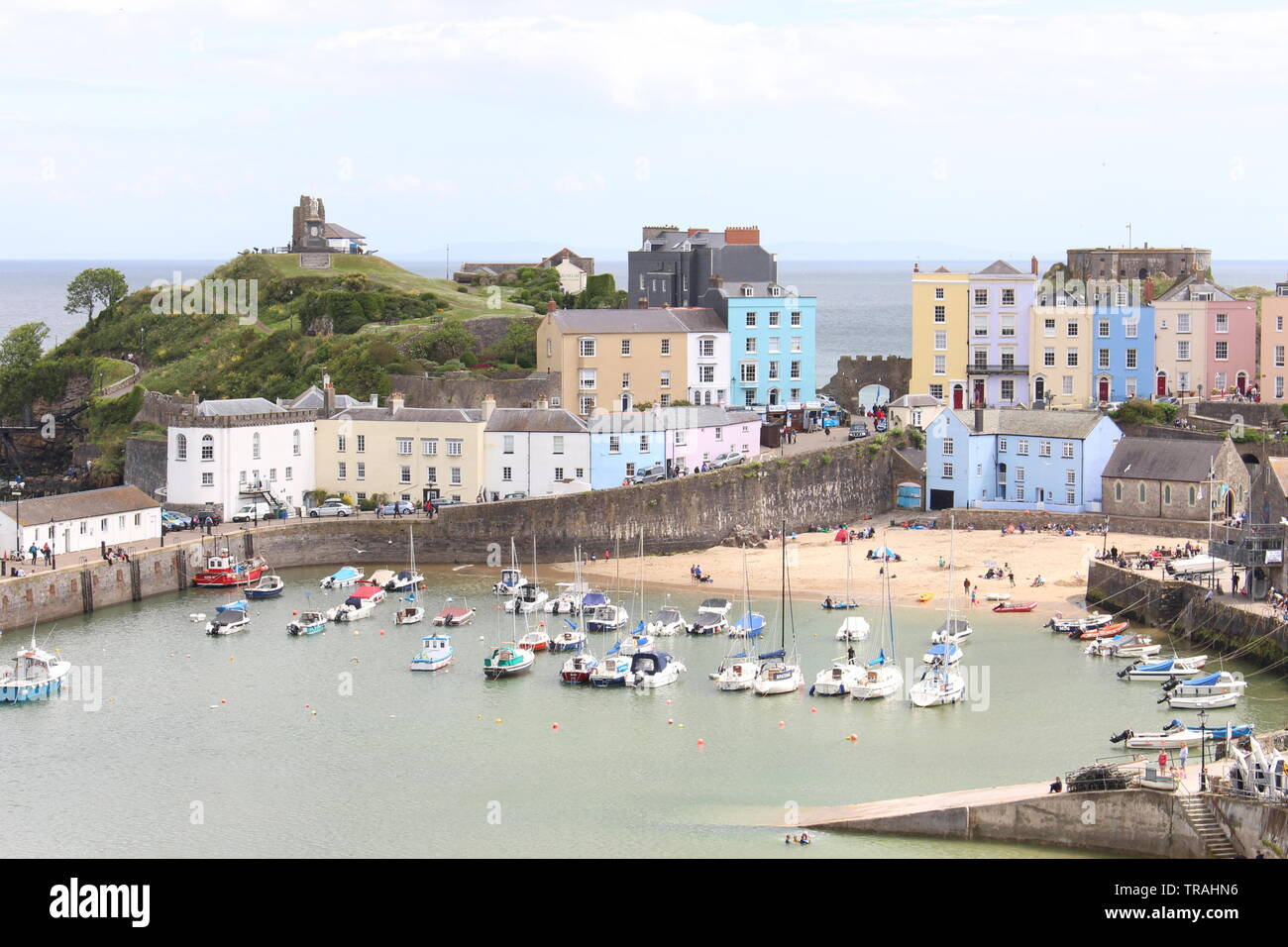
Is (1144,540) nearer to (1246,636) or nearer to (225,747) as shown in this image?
(1246,636)

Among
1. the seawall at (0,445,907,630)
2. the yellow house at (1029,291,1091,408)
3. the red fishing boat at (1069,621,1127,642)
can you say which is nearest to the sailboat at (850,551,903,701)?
the red fishing boat at (1069,621,1127,642)

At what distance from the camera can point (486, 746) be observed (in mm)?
39344

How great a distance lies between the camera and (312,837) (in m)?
33.8

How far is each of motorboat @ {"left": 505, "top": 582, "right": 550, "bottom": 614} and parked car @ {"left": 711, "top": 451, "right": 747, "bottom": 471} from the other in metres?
12.5

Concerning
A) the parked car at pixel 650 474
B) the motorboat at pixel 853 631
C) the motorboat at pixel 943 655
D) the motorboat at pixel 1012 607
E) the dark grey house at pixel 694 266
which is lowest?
the motorboat at pixel 943 655

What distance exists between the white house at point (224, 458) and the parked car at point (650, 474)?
1137 centimetres

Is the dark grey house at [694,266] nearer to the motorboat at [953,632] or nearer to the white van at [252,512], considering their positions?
the white van at [252,512]

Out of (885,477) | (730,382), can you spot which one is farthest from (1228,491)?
(730,382)

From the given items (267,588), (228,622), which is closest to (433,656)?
(228,622)

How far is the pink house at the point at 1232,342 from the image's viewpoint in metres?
67.6

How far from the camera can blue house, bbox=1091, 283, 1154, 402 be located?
68188mm

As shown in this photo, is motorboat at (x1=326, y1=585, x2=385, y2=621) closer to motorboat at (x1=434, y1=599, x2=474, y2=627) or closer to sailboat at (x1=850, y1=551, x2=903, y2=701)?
motorboat at (x1=434, y1=599, x2=474, y2=627)

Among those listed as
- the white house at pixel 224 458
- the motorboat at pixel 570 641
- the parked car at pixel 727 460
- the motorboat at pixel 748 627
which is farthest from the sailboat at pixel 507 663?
the parked car at pixel 727 460

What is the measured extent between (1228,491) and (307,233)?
5109 centimetres
